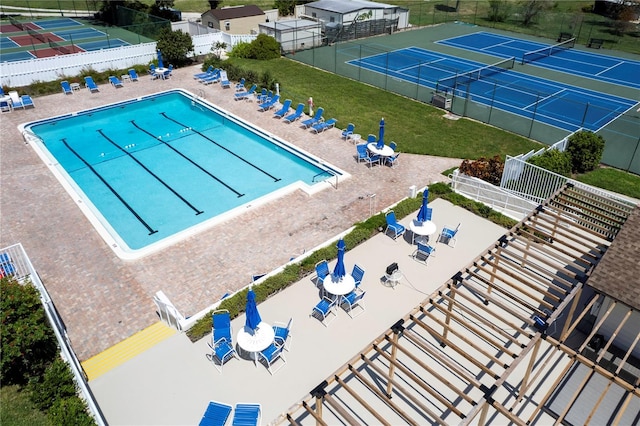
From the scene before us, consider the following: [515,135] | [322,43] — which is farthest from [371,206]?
[322,43]

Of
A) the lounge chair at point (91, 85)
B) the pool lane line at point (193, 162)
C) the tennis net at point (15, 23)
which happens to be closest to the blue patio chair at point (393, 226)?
the pool lane line at point (193, 162)

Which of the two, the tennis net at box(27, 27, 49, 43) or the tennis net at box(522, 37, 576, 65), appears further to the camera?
the tennis net at box(27, 27, 49, 43)

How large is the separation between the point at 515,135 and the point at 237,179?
558 inches

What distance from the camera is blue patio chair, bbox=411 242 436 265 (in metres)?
14.6

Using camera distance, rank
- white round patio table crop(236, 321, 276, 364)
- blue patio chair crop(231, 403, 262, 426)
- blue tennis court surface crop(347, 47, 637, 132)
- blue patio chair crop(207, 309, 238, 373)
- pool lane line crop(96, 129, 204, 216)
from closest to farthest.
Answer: blue patio chair crop(231, 403, 262, 426), white round patio table crop(236, 321, 276, 364), blue patio chair crop(207, 309, 238, 373), pool lane line crop(96, 129, 204, 216), blue tennis court surface crop(347, 47, 637, 132)

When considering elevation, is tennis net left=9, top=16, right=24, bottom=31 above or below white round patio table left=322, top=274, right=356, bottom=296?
above

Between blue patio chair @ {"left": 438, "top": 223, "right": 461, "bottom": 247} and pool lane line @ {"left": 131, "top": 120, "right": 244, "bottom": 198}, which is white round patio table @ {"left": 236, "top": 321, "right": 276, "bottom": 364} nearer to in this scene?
blue patio chair @ {"left": 438, "top": 223, "right": 461, "bottom": 247}

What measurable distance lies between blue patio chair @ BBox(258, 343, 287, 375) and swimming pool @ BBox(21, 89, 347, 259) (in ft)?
21.1

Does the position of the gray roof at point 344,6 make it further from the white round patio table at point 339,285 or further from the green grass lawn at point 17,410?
the green grass lawn at point 17,410

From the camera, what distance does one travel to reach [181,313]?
1291 cm

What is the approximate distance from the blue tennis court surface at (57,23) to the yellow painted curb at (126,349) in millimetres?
47957

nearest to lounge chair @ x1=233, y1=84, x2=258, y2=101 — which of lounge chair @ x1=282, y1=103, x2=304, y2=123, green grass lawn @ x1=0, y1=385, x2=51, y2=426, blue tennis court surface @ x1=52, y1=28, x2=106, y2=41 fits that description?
lounge chair @ x1=282, y1=103, x2=304, y2=123

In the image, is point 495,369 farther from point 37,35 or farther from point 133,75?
point 37,35

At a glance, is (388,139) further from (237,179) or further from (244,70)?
(244,70)
